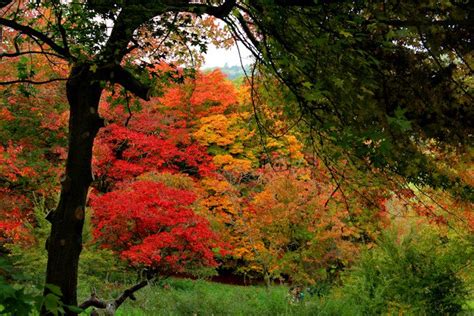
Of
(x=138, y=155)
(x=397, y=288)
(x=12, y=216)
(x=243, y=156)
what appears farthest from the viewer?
(x=243, y=156)

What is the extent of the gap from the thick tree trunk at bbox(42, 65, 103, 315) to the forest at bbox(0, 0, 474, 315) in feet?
0.05

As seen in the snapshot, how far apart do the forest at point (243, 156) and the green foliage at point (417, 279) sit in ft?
0.12

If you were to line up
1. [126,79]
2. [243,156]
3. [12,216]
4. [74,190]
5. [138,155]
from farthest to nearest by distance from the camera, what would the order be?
[243,156] < [138,155] < [12,216] < [126,79] < [74,190]

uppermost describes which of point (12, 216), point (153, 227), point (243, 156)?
point (243, 156)

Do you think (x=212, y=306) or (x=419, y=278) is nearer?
(x=419, y=278)

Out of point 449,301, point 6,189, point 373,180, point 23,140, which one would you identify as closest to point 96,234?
point 6,189

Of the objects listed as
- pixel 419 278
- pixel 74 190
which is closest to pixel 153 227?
pixel 419 278

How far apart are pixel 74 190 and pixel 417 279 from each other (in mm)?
7183

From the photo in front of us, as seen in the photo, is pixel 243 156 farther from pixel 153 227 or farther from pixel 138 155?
pixel 153 227

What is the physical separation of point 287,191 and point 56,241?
32.6 feet

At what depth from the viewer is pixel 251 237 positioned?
1603 cm

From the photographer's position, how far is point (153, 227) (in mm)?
14672

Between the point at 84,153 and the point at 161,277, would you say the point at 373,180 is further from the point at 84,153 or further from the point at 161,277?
the point at 161,277

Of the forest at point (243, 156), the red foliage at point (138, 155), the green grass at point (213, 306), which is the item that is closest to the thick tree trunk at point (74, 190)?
the forest at point (243, 156)
